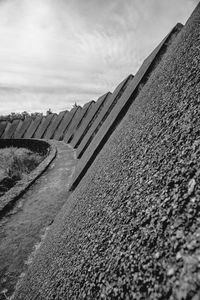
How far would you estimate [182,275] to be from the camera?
0.45m

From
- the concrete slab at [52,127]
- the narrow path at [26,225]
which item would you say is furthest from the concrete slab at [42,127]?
the narrow path at [26,225]

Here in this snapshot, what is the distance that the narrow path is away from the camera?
1834 mm

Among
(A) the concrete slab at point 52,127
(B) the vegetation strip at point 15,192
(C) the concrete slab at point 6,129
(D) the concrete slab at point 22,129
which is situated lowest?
(C) the concrete slab at point 6,129

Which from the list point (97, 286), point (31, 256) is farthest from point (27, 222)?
point (97, 286)

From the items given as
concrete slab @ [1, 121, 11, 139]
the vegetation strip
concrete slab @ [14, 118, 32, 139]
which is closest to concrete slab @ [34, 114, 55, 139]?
concrete slab @ [14, 118, 32, 139]

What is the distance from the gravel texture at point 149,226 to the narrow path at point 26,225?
639mm

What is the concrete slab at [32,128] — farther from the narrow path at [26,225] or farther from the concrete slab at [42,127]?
the narrow path at [26,225]

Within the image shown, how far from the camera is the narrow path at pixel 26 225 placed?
6.02 ft

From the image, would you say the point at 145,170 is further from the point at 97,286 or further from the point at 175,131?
the point at 97,286

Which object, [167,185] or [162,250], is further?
[167,185]

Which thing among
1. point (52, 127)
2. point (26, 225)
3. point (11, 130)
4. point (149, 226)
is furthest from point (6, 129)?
point (149, 226)

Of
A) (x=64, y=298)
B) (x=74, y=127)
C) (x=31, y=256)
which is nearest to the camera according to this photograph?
(x=64, y=298)

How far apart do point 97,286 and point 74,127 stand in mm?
9856

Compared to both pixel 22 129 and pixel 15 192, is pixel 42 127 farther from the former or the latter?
pixel 15 192
